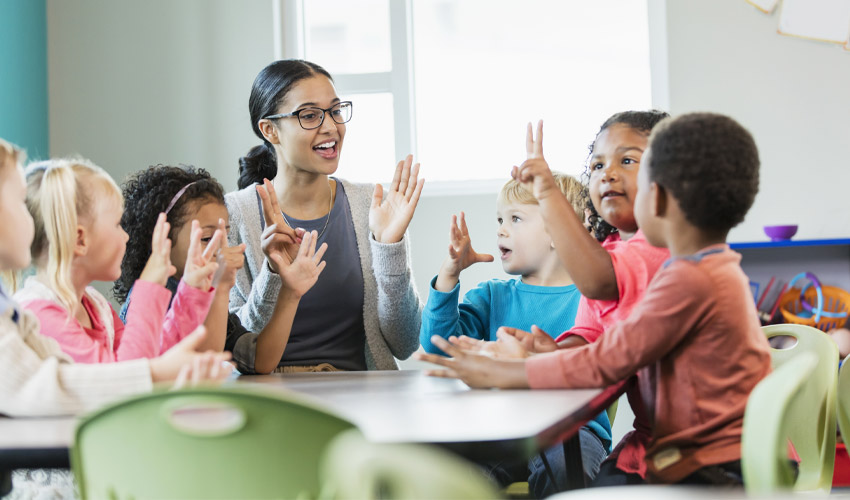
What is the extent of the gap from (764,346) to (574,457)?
1.28 ft

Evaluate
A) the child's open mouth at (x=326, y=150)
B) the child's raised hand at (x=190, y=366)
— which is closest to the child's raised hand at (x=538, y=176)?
the child's raised hand at (x=190, y=366)

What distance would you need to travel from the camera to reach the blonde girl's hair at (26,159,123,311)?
1.56 meters

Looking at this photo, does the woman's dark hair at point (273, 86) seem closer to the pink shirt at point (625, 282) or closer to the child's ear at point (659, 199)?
the pink shirt at point (625, 282)

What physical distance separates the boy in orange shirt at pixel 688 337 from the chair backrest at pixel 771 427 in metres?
0.19

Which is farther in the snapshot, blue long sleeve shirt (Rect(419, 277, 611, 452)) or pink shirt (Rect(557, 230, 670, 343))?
blue long sleeve shirt (Rect(419, 277, 611, 452))

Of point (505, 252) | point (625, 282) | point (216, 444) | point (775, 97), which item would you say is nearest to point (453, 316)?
point (505, 252)

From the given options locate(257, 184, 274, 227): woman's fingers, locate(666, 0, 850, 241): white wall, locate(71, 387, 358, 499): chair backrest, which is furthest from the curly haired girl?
locate(666, 0, 850, 241): white wall

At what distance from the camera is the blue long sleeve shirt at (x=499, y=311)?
2107 mm

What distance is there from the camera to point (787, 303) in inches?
138

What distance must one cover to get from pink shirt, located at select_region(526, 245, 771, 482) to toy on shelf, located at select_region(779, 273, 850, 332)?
225cm

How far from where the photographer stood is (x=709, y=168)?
4.46 ft

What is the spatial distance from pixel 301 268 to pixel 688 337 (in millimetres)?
971

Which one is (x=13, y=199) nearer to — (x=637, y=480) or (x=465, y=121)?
(x=637, y=480)

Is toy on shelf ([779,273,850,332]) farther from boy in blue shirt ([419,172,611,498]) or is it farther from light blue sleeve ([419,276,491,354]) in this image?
light blue sleeve ([419,276,491,354])
